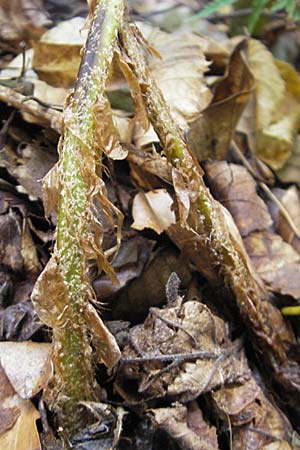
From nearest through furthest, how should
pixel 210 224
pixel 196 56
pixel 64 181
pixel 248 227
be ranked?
1. pixel 64 181
2. pixel 210 224
3. pixel 248 227
4. pixel 196 56

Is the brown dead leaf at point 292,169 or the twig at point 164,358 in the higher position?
the brown dead leaf at point 292,169

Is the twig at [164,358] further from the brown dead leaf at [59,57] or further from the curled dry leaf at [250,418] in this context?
the brown dead leaf at [59,57]

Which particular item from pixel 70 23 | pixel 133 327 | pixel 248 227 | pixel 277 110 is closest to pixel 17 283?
pixel 133 327

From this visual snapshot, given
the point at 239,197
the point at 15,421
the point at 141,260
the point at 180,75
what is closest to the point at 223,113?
the point at 180,75

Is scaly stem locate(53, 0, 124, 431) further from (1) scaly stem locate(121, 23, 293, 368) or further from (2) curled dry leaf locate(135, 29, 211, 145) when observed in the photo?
(2) curled dry leaf locate(135, 29, 211, 145)

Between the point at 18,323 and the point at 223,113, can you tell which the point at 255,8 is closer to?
the point at 223,113

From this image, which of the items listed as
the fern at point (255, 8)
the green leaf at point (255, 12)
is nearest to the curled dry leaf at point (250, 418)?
the fern at point (255, 8)

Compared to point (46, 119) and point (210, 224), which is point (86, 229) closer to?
point (210, 224)
